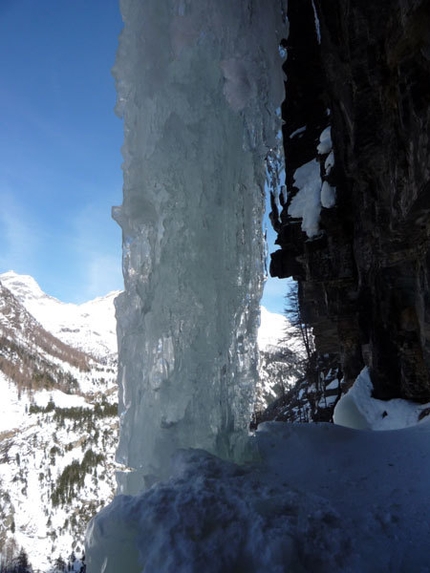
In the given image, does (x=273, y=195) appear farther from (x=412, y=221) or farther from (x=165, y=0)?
(x=165, y=0)

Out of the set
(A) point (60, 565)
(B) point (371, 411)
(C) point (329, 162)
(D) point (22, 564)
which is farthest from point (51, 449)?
(C) point (329, 162)

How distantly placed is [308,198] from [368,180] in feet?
8.02

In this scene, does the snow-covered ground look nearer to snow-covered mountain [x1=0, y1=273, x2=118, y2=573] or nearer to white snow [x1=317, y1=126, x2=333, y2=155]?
white snow [x1=317, y1=126, x2=333, y2=155]

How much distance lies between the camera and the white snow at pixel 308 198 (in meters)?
7.62

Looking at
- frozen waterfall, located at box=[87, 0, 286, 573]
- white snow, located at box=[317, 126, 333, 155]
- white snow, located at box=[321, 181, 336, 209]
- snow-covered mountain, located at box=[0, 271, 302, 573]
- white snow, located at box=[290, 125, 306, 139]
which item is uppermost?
white snow, located at box=[290, 125, 306, 139]

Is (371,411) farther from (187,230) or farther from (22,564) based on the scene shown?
(22,564)

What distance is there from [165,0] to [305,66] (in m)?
4.34

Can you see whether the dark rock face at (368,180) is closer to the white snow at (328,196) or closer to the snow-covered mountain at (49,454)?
the white snow at (328,196)

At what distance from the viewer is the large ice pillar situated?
12.8 feet

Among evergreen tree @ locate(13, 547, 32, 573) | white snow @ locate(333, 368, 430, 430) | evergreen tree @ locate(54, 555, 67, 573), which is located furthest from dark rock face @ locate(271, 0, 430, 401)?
evergreen tree @ locate(13, 547, 32, 573)

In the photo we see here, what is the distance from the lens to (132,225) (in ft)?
14.3

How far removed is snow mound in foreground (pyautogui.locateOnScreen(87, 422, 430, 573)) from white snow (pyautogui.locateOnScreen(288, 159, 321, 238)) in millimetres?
4945

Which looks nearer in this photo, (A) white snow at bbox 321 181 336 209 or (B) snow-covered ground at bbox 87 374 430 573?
(B) snow-covered ground at bbox 87 374 430 573

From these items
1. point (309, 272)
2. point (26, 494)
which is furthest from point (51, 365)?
point (309, 272)
